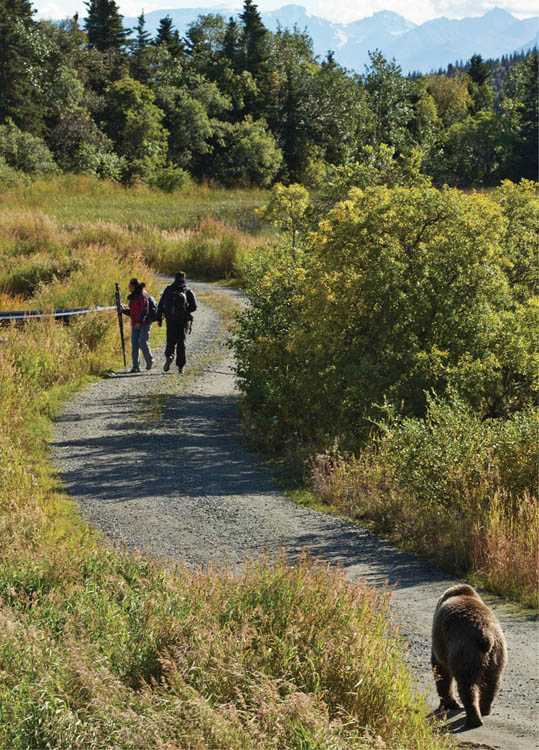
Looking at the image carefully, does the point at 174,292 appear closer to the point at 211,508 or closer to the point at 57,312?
the point at 57,312

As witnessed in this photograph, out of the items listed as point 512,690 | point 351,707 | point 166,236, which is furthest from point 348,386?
point 166,236

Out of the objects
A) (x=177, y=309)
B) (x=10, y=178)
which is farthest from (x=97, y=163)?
(x=177, y=309)

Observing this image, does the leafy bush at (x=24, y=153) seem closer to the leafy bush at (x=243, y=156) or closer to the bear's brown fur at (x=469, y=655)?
the leafy bush at (x=243, y=156)

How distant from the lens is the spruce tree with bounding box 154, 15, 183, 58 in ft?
252

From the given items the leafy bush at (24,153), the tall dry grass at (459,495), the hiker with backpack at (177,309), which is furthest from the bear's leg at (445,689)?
the leafy bush at (24,153)

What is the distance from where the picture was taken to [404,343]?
10898 mm

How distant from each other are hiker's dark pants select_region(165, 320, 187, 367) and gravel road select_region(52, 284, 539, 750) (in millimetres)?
857

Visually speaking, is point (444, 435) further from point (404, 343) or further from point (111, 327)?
point (111, 327)

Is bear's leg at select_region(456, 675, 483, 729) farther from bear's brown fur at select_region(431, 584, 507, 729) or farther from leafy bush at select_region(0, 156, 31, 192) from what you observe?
leafy bush at select_region(0, 156, 31, 192)

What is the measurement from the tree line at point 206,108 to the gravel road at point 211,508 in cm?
3364

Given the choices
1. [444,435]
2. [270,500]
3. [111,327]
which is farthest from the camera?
[111,327]

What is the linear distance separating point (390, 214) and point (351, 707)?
7.86 metres

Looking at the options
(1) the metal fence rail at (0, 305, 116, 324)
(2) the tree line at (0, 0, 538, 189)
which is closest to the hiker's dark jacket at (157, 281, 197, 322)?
(1) the metal fence rail at (0, 305, 116, 324)

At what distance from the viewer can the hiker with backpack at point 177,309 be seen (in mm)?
15211
